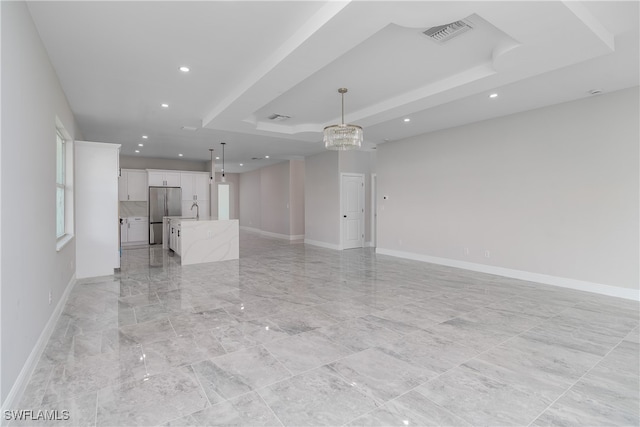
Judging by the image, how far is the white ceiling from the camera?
2.48m

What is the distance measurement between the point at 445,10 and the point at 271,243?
8229mm

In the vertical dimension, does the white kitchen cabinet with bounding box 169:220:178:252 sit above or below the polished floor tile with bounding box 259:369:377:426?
above

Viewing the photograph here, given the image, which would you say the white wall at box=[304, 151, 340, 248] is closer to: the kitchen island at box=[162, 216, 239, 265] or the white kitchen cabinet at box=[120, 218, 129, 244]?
the kitchen island at box=[162, 216, 239, 265]

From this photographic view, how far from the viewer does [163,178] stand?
9.52 m

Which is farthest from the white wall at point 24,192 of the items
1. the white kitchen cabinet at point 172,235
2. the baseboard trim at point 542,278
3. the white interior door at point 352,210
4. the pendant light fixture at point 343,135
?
the white interior door at point 352,210

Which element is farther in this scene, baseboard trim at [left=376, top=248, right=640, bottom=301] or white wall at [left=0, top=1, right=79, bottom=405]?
baseboard trim at [left=376, top=248, right=640, bottom=301]

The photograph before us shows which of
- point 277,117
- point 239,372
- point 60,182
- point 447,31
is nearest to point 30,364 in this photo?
point 239,372

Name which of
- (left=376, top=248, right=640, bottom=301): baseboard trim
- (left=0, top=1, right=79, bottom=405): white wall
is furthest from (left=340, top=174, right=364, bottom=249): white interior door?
(left=0, top=1, right=79, bottom=405): white wall

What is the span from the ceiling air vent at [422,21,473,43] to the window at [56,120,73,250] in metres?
4.58

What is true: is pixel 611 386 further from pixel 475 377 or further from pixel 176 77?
pixel 176 77

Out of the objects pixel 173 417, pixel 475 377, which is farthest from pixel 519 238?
pixel 173 417

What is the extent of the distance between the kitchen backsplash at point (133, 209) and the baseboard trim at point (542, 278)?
7.71 m

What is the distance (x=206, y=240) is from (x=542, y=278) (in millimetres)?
6077

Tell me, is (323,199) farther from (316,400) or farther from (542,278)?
(316,400)
